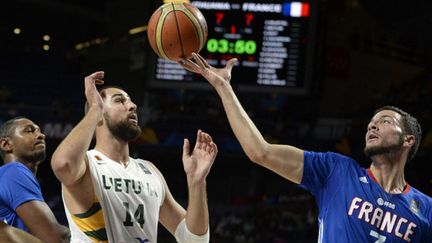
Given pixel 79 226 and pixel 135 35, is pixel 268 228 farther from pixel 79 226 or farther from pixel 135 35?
pixel 79 226

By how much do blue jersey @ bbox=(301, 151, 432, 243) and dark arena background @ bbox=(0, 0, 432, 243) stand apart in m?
7.06

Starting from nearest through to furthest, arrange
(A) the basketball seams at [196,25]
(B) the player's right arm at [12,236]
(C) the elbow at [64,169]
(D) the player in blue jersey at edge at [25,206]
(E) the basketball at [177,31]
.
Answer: (B) the player's right arm at [12,236]
(C) the elbow at [64,169]
(D) the player in blue jersey at edge at [25,206]
(E) the basketball at [177,31]
(A) the basketball seams at [196,25]

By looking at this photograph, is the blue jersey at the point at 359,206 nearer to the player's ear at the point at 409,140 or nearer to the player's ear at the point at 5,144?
the player's ear at the point at 409,140

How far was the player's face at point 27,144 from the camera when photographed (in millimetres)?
4559

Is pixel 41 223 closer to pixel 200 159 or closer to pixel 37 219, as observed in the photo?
pixel 37 219

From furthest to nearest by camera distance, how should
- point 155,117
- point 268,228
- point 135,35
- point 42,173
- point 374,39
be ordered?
point 374,39 < point 135,35 < point 42,173 < point 155,117 < point 268,228

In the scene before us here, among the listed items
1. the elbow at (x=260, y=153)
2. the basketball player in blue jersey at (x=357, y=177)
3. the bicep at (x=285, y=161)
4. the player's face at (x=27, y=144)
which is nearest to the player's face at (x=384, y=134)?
the basketball player in blue jersey at (x=357, y=177)

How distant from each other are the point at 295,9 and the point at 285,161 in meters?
7.72

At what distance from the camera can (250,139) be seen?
12.2 feet

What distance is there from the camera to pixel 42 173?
15703 mm

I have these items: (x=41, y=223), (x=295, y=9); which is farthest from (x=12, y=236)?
(x=295, y=9)

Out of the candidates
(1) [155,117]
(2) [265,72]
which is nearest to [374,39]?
(1) [155,117]

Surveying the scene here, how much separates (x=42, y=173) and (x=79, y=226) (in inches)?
482

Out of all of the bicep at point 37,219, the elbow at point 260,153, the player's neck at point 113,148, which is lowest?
the bicep at point 37,219
